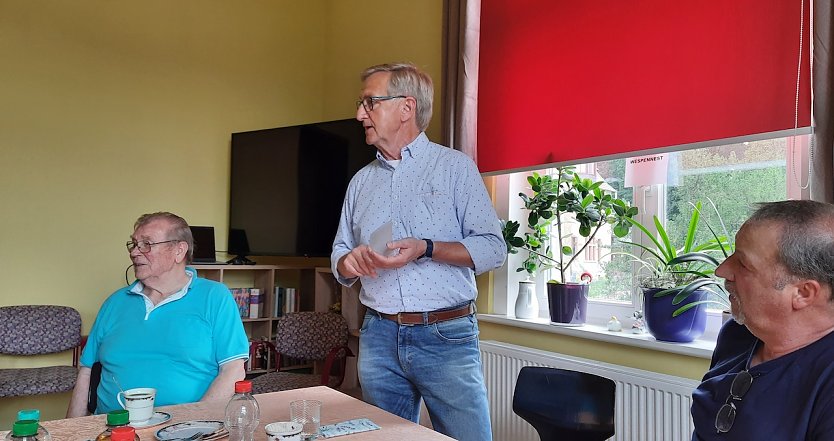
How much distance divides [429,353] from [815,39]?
60.1 inches

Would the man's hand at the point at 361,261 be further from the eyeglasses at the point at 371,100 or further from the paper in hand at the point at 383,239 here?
the eyeglasses at the point at 371,100

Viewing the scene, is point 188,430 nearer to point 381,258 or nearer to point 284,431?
point 284,431

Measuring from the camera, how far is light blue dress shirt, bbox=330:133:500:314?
196cm

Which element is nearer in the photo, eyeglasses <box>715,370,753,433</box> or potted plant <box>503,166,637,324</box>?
eyeglasses <box>715,370,753,433</box>

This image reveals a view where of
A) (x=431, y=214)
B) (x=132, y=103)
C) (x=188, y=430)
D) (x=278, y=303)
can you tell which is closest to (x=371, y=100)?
(x=431, y=214)

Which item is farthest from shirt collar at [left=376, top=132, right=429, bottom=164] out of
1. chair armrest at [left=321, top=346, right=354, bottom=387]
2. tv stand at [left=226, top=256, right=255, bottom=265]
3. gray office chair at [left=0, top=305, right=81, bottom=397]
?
gray office chair at [left=0, top=305, right=81, bottom=397]

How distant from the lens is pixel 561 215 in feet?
9.95

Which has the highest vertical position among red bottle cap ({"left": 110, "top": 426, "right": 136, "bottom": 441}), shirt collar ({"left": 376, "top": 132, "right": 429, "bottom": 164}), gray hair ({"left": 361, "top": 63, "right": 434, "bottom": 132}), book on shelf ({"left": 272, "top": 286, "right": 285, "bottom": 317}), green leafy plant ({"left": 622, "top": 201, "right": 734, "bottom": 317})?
gray hair ({"left": 361, "top": 63, "right": 434, "bottom": 132})

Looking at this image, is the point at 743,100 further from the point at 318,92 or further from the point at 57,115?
the point at 57,115

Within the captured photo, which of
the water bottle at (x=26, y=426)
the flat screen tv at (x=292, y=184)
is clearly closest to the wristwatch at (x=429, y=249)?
the water bottle at (x=26, y=426)

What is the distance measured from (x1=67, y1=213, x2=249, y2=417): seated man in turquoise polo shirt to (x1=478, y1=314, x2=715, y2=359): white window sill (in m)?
1.35

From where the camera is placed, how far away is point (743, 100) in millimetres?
2133

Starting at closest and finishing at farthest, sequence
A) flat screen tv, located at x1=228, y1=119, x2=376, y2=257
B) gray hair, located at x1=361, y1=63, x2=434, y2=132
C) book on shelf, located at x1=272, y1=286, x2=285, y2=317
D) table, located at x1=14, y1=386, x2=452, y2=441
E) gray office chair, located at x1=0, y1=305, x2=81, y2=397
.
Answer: table, located at x1=14, y1=386, x2=452, y2=441 → gray hair, located at x1=361, y1=63, x2=434, y2=132 → gray office chair, located at x1=0, y1=305, x2=81, y2=397 → flat screen tv, located at x1=228, y1=119, x2=376, y2=257 → book on shelf, located at x1=272, y1=286, x2=285, y2=317

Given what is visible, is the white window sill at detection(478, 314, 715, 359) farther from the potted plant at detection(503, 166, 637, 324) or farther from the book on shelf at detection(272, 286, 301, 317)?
the book on shelf at detection(272, 286, 301, 317)
